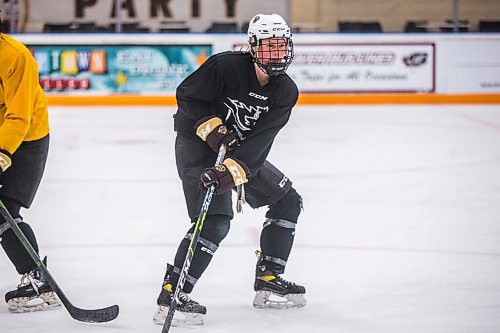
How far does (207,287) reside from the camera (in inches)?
139

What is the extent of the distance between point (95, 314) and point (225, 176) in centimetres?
58

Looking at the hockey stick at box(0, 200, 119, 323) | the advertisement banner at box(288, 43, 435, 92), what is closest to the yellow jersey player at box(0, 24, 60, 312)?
the hockey stick at box(0, 200, 119, 323)

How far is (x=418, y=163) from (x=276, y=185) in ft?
11.7

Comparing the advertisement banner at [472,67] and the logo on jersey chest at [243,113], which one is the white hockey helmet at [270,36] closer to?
the logo on jersey chest at [243,113]

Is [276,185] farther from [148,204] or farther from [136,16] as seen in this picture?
[136,16]

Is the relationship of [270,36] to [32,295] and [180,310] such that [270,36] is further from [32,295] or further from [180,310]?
[32,295]

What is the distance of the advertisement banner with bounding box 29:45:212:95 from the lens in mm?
10039

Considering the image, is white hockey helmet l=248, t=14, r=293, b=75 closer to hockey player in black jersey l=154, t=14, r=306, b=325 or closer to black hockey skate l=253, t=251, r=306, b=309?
hockey player in black jersey l=154, t=14, r=306, b=325

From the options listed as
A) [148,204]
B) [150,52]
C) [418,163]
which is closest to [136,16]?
[150,52]

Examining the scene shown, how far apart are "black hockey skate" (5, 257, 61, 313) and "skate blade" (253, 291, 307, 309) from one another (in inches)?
25.1

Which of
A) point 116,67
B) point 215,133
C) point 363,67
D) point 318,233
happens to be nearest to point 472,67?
point 363,67

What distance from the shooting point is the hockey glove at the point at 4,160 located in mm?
2918

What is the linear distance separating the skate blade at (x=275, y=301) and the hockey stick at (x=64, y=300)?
1.59 feet

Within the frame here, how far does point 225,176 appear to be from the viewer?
2.90 meters
